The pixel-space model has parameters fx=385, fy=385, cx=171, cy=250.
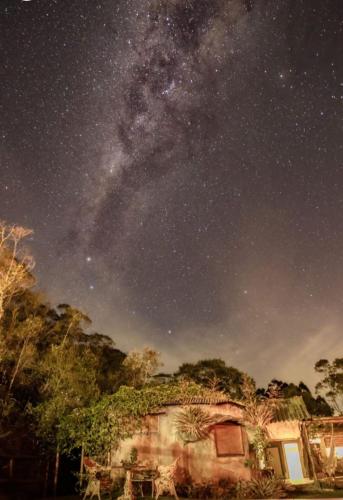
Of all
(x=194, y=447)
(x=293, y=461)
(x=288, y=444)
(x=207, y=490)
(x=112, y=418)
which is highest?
(x=112, y=418)

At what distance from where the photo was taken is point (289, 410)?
19.2 metres

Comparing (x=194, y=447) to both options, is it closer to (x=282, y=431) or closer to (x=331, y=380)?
(x=282, y=431)

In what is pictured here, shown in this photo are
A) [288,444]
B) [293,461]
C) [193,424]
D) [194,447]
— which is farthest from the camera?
[288,444]

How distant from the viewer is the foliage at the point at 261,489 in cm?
1184

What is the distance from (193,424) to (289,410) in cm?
756

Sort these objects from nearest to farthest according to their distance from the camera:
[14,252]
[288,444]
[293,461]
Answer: [14,252], [293,461], [288,444]

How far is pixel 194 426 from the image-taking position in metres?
13.9

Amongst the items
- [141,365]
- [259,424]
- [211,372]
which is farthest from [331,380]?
[259,424]

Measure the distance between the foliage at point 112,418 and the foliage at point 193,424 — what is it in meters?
0.69

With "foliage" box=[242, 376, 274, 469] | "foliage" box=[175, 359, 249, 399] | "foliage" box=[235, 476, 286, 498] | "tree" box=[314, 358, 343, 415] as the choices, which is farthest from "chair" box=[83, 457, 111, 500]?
"tree" box=[314, 358, 343, 415]

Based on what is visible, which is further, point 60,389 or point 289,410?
point 289,410

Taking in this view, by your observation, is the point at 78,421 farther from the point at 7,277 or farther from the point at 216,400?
the point at 7,277

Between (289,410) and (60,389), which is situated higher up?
(60,389)

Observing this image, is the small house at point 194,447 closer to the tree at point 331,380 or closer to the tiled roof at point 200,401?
the tiled roof at point 200,401
